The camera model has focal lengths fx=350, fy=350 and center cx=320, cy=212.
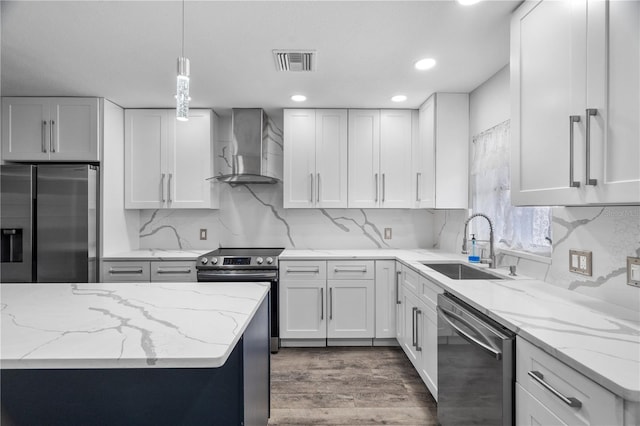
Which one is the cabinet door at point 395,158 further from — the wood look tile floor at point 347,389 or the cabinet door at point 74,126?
the cabinet door at point 74,126

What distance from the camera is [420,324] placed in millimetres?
2521

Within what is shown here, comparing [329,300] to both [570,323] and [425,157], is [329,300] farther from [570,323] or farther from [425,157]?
[570,323]

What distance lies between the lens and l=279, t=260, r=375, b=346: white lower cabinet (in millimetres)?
3266

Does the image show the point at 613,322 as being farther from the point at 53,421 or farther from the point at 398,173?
the point at 398,173

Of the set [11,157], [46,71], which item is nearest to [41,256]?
[11,157]

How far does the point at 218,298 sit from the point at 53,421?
0.70 metres

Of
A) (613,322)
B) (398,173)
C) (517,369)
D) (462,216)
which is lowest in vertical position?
(517,369)

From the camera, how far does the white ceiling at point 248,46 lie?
184 cm

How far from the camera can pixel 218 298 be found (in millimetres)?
1609

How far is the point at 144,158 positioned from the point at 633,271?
3817mm

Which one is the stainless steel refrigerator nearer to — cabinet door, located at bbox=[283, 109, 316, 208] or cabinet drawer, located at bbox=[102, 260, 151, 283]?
cabinet drawer, located at bbox=[102, 260, 151, 283]

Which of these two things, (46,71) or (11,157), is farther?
(11,157)

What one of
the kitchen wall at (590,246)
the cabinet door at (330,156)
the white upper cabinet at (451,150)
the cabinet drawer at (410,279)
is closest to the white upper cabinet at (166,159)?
the cabinet door at (330,156)

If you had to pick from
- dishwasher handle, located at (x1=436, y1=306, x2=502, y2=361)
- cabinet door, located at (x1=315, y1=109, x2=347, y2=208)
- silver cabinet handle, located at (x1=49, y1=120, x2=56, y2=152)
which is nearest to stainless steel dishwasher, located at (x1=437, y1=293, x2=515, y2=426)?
dishwasher handle, located at (x1=436, y1=306, x2=502, y2=361)
